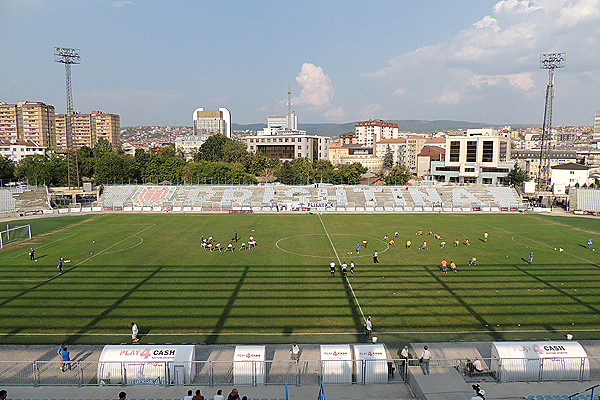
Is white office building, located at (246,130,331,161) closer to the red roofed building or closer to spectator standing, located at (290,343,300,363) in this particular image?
the red roofed building

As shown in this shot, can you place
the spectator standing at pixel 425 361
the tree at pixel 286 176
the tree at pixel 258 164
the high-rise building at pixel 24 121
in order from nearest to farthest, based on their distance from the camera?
the spectator standing at pixel 425 361 → the tree at pixel 286 176 → the tree at pixel 258 164 → the high-rise building at pixel 24 121

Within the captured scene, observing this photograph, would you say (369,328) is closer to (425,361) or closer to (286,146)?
(425,361)

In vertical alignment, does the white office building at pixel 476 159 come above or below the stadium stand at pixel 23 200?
above

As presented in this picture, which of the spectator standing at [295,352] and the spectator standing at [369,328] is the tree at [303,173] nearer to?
the spectator standing at [369,328]

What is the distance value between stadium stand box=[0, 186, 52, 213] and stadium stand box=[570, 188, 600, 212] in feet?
286

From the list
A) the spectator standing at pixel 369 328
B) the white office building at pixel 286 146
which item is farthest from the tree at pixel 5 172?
the spectator standing at pixel 369 328

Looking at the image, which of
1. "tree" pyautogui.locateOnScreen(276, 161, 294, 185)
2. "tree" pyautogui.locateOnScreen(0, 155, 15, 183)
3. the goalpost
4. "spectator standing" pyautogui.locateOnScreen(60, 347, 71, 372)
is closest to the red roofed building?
"tree" pyautogui.locateOnScreen(0, 155, 15, 183)

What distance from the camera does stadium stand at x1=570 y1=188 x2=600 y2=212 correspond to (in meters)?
66.4

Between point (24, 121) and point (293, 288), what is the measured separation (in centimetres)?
19763

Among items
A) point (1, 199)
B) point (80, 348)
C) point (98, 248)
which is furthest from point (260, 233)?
point (1, 199)

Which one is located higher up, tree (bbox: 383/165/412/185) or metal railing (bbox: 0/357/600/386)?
tree (bbox: 383/165/412/185)

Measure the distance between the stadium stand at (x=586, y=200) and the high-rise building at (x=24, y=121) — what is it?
7766 inches

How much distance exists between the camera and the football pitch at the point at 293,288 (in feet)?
66.3

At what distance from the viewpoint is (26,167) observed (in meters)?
102
